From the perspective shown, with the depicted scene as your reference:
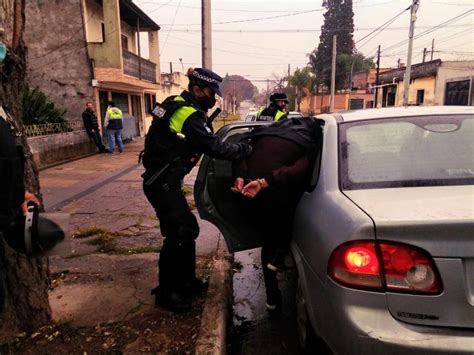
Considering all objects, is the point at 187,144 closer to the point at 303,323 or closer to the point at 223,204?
the point at 223,204

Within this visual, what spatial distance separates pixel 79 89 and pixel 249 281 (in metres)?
12.5

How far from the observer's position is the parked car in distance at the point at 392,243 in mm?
1628

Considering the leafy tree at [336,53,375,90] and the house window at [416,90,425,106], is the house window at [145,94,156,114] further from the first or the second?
the leafy tree at [336,53,375,90]

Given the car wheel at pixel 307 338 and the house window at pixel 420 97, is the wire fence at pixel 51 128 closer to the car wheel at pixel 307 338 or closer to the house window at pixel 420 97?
the car wheel at pixel 307 338

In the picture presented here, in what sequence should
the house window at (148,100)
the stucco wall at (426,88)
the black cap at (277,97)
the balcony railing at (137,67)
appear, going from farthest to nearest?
the stucco wall at (426,88), the house window at (148,100), the balcony railing at (137,67), the black cap at (277,97)

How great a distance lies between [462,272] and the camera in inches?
63.8

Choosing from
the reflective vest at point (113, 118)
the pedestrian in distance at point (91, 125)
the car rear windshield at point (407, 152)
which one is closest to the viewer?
the car rear windshield at point (407, 152)

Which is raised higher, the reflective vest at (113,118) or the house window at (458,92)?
the house window at (458,92)

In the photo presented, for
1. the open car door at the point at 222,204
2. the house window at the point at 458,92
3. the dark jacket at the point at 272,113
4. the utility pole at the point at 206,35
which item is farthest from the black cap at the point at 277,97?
the house window at the point at 458,92

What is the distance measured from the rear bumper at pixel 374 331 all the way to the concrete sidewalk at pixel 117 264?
886mm

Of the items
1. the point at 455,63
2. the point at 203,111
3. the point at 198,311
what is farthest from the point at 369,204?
the point at 455,63

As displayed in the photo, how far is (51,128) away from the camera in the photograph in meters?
11.1

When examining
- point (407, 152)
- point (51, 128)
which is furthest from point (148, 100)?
point (407, 152)

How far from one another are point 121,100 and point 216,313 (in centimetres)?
1662
